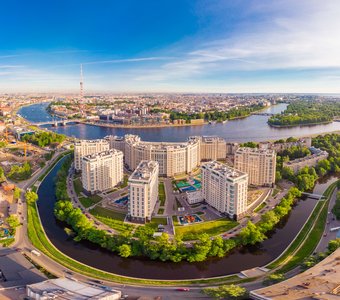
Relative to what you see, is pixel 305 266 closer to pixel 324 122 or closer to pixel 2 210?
pixel 2 210

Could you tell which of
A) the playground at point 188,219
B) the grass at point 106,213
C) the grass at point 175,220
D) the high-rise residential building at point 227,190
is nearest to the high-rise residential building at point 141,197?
the grass at point 106,213

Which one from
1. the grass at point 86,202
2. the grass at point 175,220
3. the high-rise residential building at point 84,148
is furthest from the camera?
the high-rise residential building at point 84,148

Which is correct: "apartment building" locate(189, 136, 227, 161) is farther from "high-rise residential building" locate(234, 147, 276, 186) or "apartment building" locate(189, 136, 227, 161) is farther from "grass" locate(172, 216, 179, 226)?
"grass" locate(172, 216, 179, 226)

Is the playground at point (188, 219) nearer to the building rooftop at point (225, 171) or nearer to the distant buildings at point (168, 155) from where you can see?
the building rooftop at point (225, 171)

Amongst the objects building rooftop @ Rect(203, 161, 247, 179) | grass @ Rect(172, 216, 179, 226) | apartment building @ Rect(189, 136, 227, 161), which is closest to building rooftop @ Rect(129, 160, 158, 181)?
grass @ Rect(172, 216, 179, 226)

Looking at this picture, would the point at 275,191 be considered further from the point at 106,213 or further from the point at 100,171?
the point at 100,171

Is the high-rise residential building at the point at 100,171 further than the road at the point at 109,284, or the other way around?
the high-rise residential building at the point at 100,171

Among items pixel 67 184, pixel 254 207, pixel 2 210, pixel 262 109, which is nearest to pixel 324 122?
pixel 262 109
